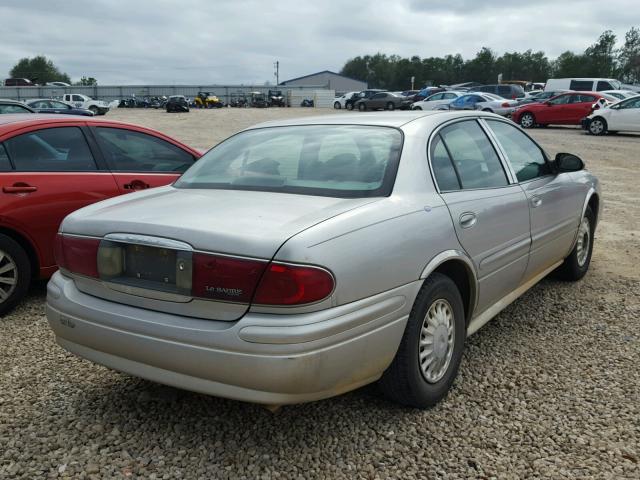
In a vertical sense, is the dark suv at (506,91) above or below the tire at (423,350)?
above

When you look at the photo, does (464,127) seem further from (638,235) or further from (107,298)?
(638,235)

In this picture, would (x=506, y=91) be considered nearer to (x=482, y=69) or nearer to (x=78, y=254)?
(x=78, y=254)

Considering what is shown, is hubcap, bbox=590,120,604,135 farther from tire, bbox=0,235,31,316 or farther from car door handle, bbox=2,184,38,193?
tire, bbox=0,235,31,316

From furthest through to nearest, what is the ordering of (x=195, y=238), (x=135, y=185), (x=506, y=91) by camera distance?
(x=506, y=91)
(x=135, y=185)
(x=195, y=238)

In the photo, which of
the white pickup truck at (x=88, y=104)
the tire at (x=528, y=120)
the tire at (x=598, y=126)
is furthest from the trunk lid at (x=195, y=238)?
the white pickup truck at (x=88, y=104)

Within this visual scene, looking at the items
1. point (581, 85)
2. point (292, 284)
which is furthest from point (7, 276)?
point (581, 85)

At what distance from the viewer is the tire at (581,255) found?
4.99m

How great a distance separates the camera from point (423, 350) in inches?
114

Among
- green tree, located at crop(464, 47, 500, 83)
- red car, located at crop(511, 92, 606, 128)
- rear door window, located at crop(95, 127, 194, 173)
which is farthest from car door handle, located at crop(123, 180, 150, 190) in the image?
green tree, located at crop(464, 47, 500, 83)

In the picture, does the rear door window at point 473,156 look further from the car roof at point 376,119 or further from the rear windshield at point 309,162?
the rear windshield at point 309,162

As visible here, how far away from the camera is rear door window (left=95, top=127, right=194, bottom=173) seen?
5.03 metres

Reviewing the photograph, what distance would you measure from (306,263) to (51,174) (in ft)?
10.2

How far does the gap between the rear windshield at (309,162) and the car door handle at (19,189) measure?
155 cm

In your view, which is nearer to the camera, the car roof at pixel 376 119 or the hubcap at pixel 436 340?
the hubcap at pixel 436 340
